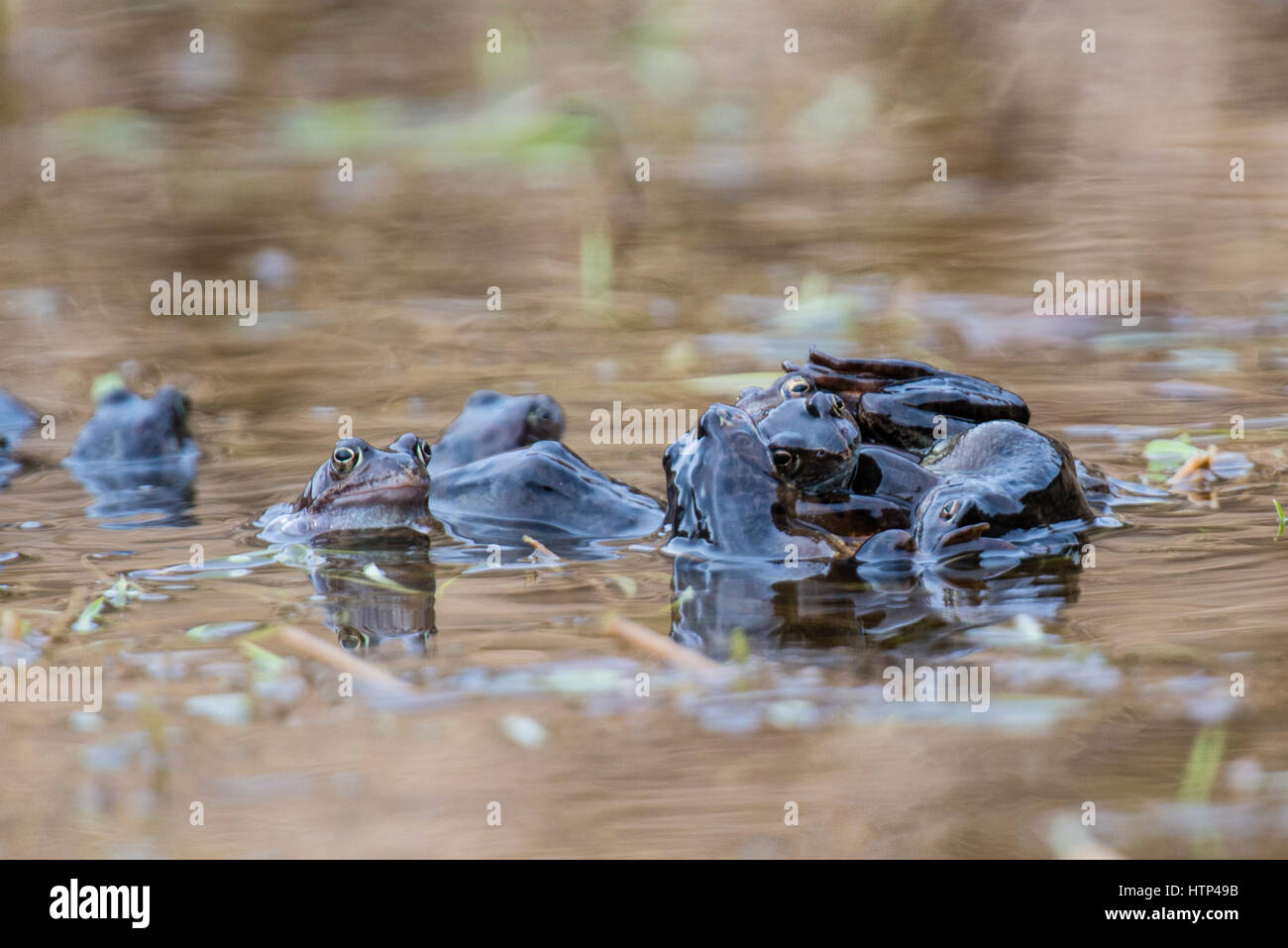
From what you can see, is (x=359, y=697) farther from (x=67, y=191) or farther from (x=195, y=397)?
(x=67, y=191)

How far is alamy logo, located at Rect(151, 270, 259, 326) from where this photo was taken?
682cm

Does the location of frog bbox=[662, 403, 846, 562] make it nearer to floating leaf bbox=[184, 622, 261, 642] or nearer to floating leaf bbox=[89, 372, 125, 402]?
floating leaf bbox=[184, 622, 261, 642]

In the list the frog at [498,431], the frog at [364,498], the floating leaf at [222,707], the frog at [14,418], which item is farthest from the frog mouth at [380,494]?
the frog at [14,418]

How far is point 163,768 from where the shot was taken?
8.21 feet

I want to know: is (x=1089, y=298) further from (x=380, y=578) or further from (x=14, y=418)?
(x=14, y=418)

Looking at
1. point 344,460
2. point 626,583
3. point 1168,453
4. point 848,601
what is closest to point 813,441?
point 848,601

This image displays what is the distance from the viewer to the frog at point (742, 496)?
3.48m

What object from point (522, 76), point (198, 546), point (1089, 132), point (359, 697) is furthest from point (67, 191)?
point (359, 697)

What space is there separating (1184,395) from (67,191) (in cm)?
599

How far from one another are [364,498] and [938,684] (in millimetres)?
1674

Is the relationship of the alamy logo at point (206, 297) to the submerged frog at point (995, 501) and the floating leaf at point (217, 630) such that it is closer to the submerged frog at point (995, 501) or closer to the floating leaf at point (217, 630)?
the floating leaf at point (217, 630)

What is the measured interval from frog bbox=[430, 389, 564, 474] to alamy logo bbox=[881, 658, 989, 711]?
1.76 metres

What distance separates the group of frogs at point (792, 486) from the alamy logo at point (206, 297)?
8.72 ft

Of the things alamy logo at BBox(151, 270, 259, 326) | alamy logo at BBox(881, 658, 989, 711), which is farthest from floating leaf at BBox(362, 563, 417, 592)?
alamy logo at BBox(151, 270, 259, 326)
